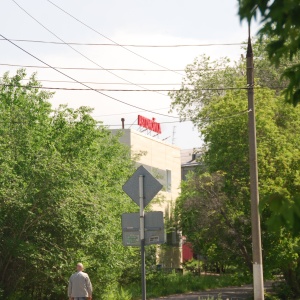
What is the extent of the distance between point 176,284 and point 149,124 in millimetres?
18896

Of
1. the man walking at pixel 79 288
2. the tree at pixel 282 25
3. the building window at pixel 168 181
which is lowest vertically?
the man walking at pixel 79 288

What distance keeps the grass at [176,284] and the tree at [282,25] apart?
34.8m

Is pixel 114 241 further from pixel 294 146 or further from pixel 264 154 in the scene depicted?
pixel 294 146

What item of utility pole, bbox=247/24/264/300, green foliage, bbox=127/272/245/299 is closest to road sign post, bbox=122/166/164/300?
utility pole, bbox=247/24/264/300

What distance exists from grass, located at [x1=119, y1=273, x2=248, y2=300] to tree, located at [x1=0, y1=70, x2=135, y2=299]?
1123 centimetres

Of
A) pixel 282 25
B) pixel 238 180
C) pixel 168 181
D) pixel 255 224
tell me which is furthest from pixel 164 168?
pixel 282 25

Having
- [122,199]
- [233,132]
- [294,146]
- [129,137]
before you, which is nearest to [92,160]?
[122,199]

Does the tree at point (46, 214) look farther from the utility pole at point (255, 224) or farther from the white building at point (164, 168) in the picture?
the white building at point (164, 168)

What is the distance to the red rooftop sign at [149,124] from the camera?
64688mm

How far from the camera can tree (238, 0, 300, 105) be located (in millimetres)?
5875

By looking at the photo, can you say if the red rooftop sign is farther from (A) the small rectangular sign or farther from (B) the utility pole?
(A) the small rectangular sign

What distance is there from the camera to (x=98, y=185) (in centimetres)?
3008

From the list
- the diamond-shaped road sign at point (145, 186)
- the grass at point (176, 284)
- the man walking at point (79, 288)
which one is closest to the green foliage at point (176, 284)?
the grass at point (176, 284)

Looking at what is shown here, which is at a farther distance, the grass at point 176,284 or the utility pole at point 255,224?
the grass at point 176,284
